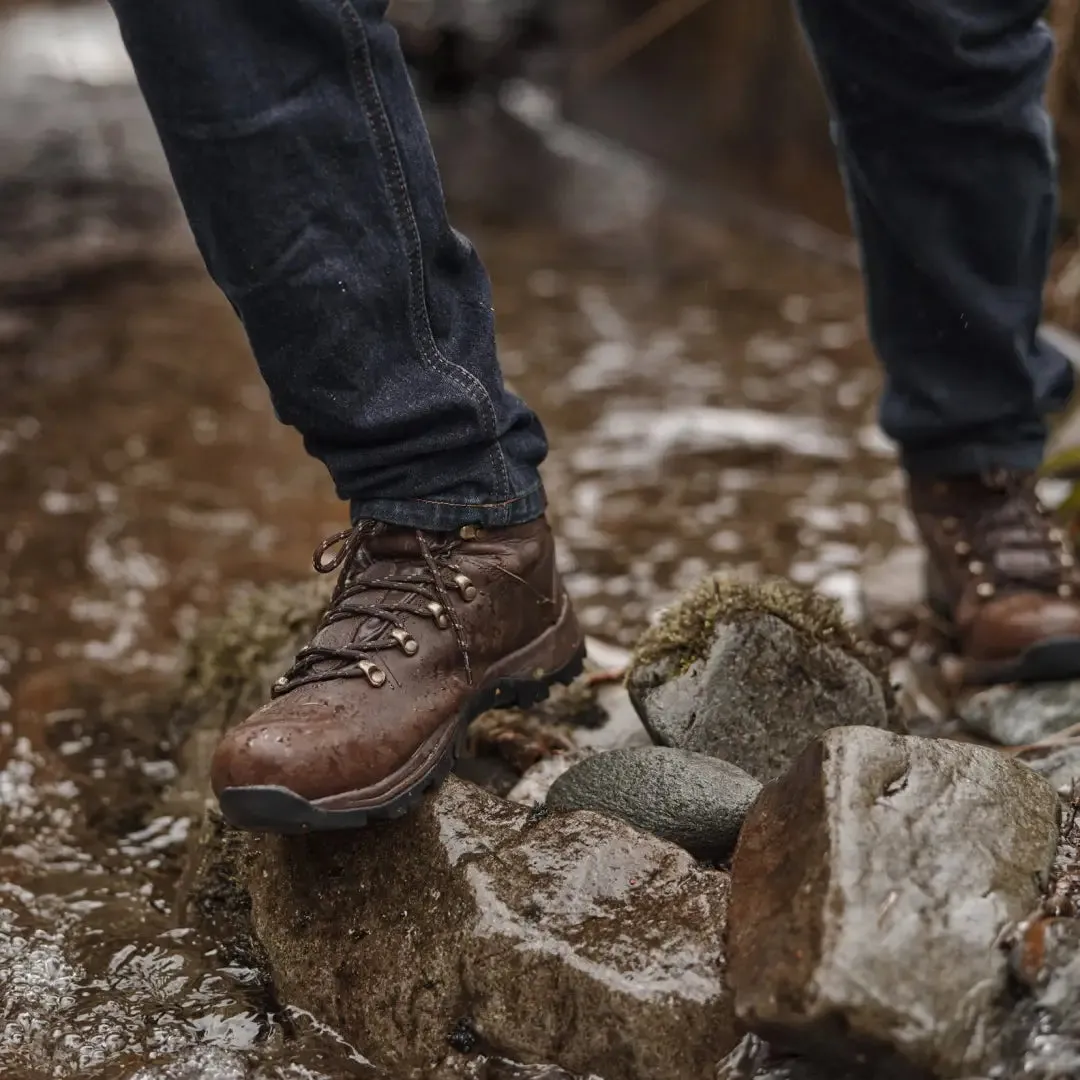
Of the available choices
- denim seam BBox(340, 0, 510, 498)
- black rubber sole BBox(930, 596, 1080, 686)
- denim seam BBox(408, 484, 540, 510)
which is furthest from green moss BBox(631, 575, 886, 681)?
denim seam BBox(340, 0, 510, 498)

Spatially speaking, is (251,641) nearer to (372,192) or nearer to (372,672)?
(372,672)

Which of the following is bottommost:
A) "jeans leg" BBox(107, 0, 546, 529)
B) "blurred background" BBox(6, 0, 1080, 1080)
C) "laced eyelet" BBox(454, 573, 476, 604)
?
"blurred background" BBox(6, 0, 1080, 1080)

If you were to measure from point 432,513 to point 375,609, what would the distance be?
0.48 ft

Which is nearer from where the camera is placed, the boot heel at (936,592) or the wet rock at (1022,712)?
the wet rock at (1022,712)

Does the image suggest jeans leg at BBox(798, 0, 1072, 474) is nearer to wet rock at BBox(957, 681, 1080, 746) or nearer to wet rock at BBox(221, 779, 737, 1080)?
wet rock at BBox(957, 681, 1080, 746)

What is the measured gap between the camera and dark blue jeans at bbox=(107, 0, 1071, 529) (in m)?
1.42

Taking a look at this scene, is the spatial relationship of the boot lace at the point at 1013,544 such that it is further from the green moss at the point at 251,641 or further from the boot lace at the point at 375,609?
the green moss at the point at 251,641

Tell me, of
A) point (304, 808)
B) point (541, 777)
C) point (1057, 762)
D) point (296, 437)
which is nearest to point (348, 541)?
point (304, 808)

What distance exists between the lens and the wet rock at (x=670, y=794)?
1650 millimetres

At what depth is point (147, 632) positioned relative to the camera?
300 cm

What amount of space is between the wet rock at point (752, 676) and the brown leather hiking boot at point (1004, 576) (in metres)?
0.31

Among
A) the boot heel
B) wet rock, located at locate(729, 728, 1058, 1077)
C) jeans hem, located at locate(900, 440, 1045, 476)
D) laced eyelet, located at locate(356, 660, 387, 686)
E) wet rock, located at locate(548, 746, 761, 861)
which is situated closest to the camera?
wet rock, located at locate(729, 728, 1058, 1077)

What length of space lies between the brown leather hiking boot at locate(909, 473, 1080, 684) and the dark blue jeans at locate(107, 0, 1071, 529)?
0.62m

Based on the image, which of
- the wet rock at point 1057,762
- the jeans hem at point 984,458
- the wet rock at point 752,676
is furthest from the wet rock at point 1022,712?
the jeans hem at point 984,458
